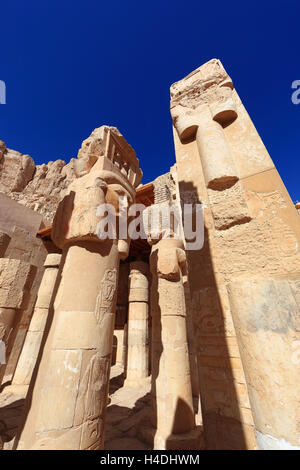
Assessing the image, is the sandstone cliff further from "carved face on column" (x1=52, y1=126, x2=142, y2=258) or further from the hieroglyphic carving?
the hieroglyphic carving

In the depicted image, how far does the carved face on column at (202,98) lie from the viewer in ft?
7.96

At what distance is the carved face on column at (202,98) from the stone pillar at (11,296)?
176 inches

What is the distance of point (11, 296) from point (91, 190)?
121 inches

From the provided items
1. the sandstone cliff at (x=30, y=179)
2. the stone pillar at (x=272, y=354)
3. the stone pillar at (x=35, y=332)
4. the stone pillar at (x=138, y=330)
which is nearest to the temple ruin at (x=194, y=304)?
the stone pillar at (x=272, y=354)

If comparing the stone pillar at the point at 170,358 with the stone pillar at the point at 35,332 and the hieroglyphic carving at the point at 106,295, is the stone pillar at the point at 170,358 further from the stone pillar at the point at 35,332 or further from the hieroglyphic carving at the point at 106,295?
the stone pillar at the point at 35,332

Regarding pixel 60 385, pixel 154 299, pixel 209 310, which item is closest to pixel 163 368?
pixel 154 299

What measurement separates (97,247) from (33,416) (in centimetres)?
199

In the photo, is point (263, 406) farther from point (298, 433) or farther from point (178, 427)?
point (178, 427)

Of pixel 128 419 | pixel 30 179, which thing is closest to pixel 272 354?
pixel 128 419

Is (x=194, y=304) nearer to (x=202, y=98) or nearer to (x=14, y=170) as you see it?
(x=202, y=98)

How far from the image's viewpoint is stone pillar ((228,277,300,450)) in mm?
1066

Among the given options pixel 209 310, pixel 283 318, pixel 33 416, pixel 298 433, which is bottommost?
pixel 33 416

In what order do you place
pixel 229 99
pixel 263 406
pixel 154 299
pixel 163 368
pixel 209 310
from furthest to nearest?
1. pixel 154 299
2. pixel 163 368
3. pixel 229 99
4. pixel 209 310
5. pixel 263 406

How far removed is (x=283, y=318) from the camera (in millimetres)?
1193
